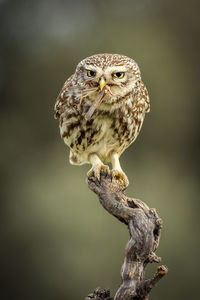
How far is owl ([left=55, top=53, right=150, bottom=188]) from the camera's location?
8.34 ft

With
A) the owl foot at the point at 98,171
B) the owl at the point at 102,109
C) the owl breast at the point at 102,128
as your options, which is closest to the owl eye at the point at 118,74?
the owl at the point at 102,109

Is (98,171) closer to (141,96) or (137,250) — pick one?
(141,96)

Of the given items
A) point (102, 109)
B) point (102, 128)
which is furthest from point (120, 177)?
point (102, 109)

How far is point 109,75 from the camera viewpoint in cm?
248

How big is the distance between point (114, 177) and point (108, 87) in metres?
0.55

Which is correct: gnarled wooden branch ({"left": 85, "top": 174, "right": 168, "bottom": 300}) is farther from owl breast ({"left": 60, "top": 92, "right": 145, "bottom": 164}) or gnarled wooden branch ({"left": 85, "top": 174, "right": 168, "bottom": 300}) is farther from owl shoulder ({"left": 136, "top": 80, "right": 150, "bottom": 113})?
owl shoulder ({"left": 136, "top": 80, "right": 150, "bottom": 113})

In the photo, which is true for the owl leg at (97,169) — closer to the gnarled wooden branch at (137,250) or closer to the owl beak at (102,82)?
the gnarled wooden branch at (137,250)

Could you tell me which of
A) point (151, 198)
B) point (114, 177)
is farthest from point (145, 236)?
point (151, 198)

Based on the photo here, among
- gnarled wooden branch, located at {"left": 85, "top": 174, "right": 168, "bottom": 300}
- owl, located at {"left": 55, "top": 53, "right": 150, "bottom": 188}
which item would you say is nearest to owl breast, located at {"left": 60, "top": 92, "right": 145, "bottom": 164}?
owl, located at {"left": 55, "top": 53, "right": 150, "bottom": 188}

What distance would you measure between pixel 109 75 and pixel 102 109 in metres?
0.28

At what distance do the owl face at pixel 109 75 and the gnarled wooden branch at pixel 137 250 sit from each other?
1.83ft

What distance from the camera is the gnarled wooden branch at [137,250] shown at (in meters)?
2.12

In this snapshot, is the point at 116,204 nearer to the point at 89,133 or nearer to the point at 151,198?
the point at 89,133

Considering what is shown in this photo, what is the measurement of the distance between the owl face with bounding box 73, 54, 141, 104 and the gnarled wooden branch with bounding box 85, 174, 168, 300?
56 centimetres
